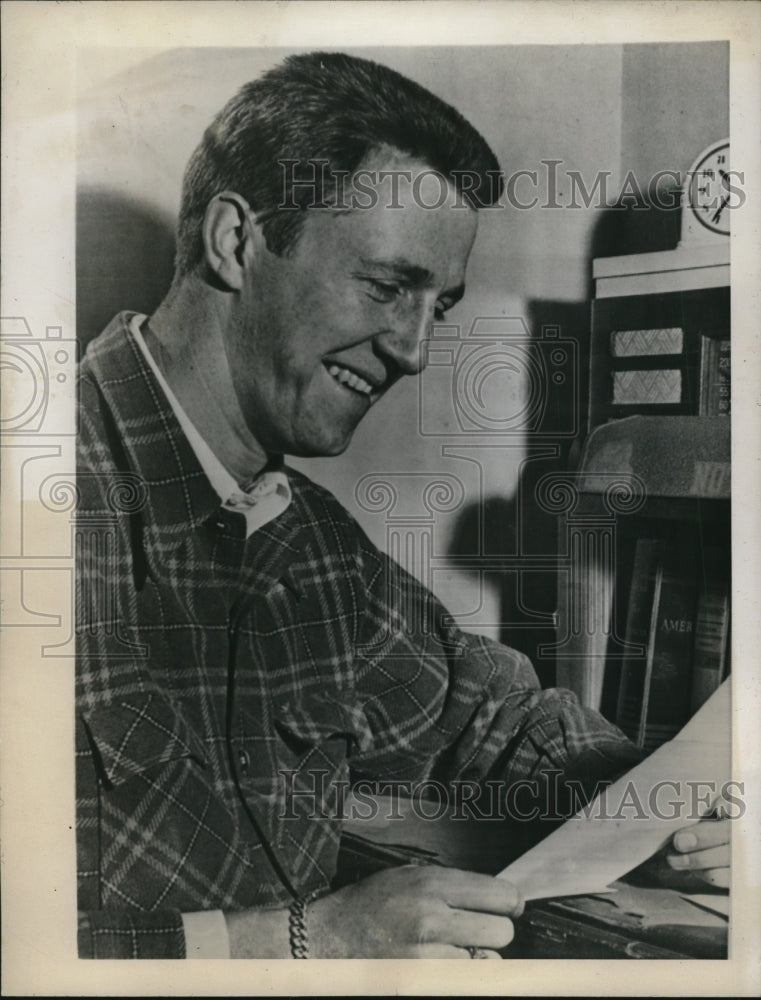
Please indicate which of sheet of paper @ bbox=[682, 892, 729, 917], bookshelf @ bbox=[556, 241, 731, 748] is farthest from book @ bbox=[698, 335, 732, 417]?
sheet of paper @ bbox=[682, 892, 729, 917]

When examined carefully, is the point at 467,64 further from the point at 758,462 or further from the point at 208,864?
the point at 208,864

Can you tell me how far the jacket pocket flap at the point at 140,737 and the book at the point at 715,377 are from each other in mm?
748

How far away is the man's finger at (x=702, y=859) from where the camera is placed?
1093mm

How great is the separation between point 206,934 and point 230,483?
550mm

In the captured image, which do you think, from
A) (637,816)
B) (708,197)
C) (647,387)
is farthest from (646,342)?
(637,816)

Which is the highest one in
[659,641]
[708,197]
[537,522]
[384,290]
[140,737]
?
[708,197]

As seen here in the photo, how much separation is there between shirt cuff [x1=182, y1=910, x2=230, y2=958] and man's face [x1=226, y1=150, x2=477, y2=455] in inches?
22.5

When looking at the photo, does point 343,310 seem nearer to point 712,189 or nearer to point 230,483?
point 230,483

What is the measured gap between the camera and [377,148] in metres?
1.06

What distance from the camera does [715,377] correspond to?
1.10 metres

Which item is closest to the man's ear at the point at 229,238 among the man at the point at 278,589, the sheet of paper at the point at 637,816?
the man at the point at 278,589

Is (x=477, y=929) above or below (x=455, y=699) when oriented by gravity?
below

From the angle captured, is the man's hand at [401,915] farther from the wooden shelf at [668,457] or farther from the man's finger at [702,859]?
the wooden shelf at [668,457]

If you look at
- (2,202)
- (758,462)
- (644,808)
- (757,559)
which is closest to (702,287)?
(758,462)
